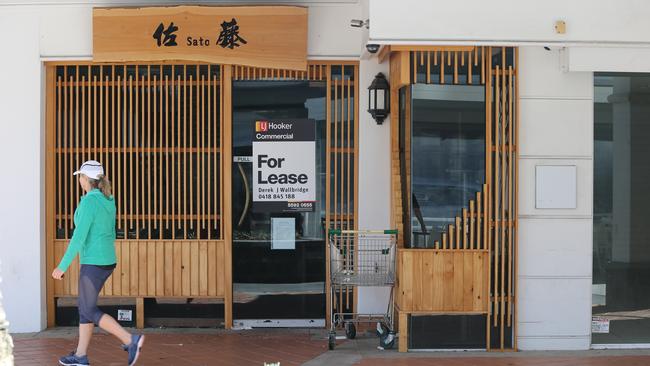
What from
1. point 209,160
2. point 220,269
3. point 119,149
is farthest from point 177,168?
point 220,269

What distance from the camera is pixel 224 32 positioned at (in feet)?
32.0

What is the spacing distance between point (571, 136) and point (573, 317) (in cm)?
188

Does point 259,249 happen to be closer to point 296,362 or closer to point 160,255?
point 160,255

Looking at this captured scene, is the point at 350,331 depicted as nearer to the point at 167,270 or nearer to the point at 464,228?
the point at 464,228

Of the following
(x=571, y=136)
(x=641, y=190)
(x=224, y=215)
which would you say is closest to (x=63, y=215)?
(x=224, y=215)

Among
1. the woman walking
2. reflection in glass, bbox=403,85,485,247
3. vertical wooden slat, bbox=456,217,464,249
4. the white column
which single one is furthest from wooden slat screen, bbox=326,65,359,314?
the white column

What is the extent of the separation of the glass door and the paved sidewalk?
20.6 inches

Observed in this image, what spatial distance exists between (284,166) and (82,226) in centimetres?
284

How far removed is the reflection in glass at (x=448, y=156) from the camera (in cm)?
878

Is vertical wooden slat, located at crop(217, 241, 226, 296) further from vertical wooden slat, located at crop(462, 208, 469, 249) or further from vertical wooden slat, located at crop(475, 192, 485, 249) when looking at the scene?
vertical wooden slat, located at crop(475, 192, 485, 249)

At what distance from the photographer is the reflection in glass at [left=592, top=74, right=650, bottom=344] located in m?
9.04

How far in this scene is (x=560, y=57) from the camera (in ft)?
29.1

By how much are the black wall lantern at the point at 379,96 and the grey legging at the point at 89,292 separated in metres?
3.49

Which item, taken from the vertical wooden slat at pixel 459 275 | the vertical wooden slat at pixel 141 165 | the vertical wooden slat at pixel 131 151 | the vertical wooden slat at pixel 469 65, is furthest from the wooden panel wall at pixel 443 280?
the vertical wooden slat at pixel 131 151
